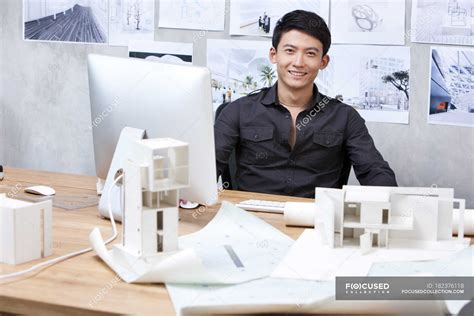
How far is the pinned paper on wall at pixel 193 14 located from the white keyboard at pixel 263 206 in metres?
1.38

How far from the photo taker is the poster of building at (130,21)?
343 centimetres

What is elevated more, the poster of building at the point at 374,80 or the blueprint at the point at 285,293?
the poster of building at the point at 374,80

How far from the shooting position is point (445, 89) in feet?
9.62

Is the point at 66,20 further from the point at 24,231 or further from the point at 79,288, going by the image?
the point at 79,288

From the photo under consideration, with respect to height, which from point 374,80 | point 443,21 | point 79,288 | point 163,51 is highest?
point 443,21

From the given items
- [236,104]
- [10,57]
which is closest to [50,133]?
[10,57]

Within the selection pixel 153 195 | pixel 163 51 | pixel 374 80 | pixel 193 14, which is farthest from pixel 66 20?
pixel 153 195

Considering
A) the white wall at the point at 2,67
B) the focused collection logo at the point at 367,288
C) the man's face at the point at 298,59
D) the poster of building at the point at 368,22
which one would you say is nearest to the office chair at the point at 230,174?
the man's face at the point at 298,59

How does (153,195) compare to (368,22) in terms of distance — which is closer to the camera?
(153,195)

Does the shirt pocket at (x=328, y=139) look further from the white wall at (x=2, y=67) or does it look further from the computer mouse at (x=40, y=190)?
the white wall at (x=2, y=67)

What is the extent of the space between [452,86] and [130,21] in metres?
1.55

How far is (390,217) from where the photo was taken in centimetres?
170

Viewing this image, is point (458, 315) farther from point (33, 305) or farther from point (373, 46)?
point (373, 46)

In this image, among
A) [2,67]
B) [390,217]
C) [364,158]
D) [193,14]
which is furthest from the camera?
[2,67]
